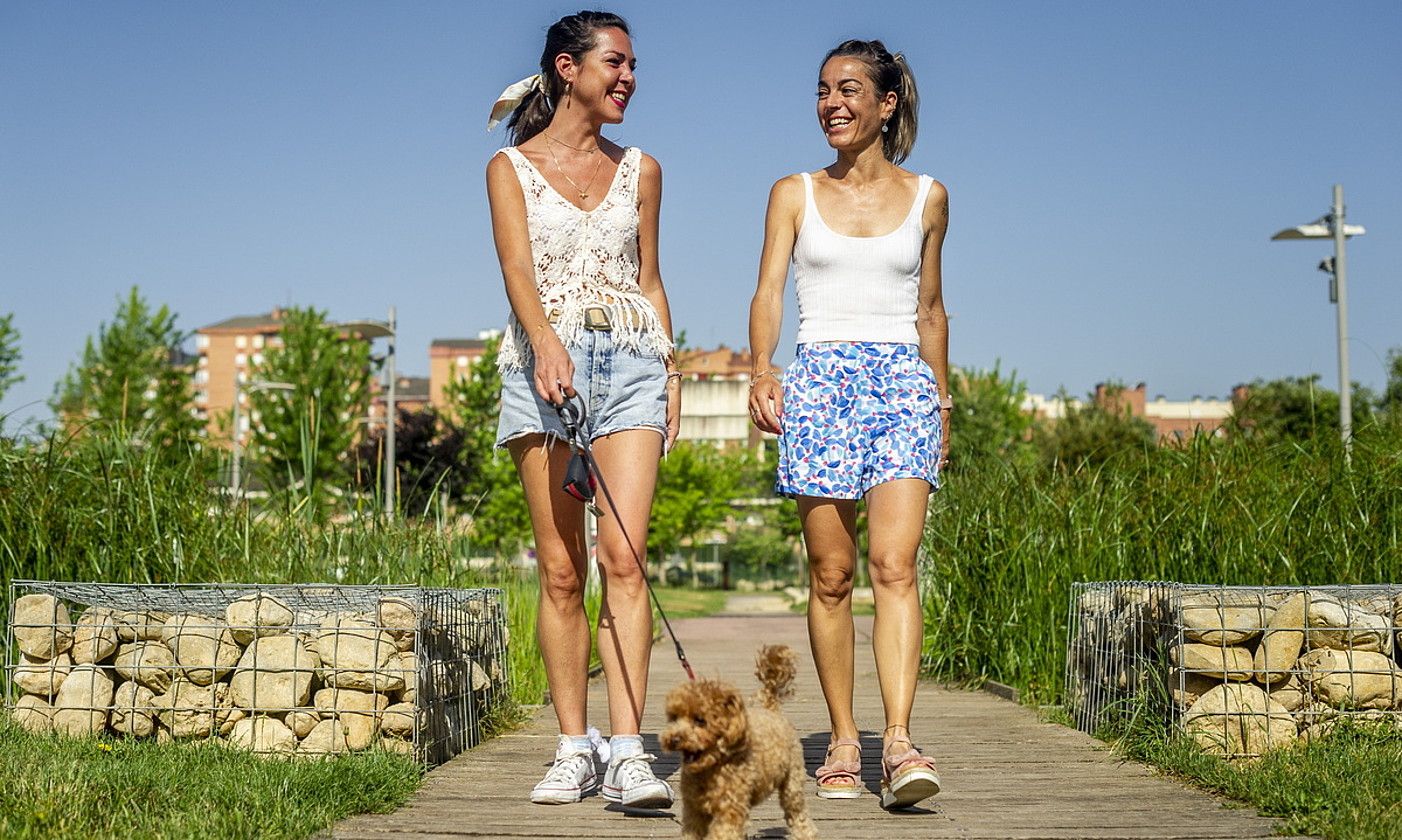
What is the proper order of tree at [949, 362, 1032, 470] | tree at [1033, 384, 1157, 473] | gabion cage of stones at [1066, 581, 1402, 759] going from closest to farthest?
1. gabion cage of stones at [1066, 581, 1402, 759]
2. tree at [1033, 384, 1157, 473]
3. tree at [949, 362, 1032, 470]

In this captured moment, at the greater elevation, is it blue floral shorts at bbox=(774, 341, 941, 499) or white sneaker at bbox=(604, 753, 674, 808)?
blue floral shorts at bbox=(774, 341, 941, 499)

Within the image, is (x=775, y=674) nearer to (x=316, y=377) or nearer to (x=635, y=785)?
(x=635, y=785)

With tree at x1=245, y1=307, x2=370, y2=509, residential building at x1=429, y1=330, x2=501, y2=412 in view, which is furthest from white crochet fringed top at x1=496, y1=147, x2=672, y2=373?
residential building at x1=429, y1=330, x2=501, y2=412

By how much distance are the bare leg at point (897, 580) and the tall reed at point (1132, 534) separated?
213 centimetres

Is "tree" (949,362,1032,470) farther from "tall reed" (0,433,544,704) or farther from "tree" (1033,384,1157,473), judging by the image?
"tall reed" (0,433,544,704)

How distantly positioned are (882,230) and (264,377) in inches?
1350

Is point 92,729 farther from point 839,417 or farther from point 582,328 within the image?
point 839,417

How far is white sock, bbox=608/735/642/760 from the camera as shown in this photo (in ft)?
13.1

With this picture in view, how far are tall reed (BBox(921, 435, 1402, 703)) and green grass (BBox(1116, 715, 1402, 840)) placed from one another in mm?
1321

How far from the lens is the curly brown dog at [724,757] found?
3023 millimetres

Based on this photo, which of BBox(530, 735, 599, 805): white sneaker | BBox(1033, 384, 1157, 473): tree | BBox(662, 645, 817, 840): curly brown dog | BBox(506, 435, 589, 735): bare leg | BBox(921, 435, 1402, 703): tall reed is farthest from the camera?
BBox(1033, 384, 1157, 473): tree

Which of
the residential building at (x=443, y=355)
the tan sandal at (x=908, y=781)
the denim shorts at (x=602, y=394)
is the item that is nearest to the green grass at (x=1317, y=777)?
the tan sandal at (x=908, y=781)

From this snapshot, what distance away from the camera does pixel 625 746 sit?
403 cm

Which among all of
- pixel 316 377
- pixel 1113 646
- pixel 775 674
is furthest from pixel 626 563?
pixel 316 377
